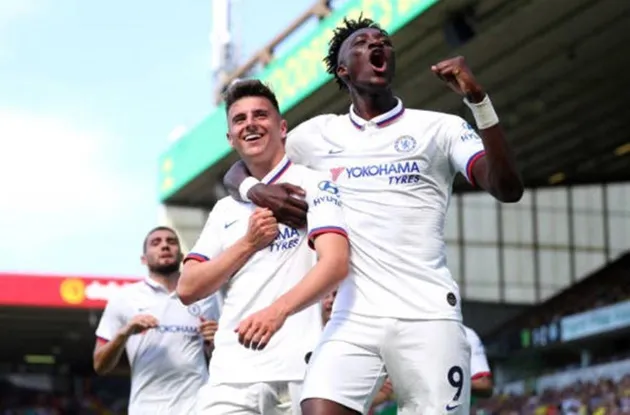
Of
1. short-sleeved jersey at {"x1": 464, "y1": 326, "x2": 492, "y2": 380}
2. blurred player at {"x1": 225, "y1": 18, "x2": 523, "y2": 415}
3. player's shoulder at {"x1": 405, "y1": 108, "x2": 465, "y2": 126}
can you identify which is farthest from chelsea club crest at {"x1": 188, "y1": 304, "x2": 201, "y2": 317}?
player's shoulder at {"x1": 405, "y1": 108, "x2": 465, "y2": 126}

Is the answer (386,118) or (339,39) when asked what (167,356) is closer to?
(339,39)

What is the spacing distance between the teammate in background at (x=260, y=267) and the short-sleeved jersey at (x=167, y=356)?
292cm

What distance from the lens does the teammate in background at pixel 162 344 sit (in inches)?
335

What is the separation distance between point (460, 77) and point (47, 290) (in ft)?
78.2

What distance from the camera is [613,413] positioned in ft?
80.0

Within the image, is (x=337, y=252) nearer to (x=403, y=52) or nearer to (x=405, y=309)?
(x=405, y=309)

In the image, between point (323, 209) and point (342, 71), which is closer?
point (323, 209)

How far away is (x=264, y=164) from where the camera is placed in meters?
5.49

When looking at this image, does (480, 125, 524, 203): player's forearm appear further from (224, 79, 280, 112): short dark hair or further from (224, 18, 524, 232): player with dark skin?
(224, 79, 280, 112): short dark hair

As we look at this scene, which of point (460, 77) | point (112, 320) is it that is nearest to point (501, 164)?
point (460, 77)

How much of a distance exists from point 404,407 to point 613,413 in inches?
794

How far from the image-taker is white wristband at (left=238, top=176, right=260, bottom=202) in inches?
214

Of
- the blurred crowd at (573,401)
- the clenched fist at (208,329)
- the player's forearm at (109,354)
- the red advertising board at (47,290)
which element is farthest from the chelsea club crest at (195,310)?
the red advertising board at (47,290)

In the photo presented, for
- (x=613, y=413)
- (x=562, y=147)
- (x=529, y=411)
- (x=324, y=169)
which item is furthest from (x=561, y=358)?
(x=324, y=169)
